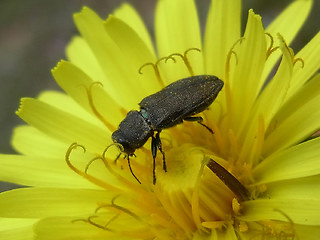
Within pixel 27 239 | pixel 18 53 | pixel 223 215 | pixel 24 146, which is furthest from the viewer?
pixel 18 53

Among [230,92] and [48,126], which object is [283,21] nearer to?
[230,92]

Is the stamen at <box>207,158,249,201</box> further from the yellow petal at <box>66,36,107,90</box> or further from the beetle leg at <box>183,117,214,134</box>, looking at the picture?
the yellow petal at <box>66,36,107,90</box>

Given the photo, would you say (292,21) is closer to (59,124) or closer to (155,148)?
(155,148)

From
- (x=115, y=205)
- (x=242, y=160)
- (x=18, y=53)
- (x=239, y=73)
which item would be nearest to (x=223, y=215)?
(x=242, y=160)

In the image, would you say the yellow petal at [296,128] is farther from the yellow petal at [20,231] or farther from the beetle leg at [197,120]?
the yellow petal at [20,231]

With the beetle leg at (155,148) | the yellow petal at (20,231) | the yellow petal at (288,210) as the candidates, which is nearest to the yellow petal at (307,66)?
the yellow petal at (288,210)

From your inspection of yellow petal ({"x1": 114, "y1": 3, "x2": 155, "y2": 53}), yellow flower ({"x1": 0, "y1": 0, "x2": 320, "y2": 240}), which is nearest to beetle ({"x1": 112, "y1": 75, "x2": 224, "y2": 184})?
yellow flower ({"x1": 0, "y1": 0, "x2": 320, "y2": 240})

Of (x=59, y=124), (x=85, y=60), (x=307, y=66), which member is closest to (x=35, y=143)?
(x=59, y=124)
